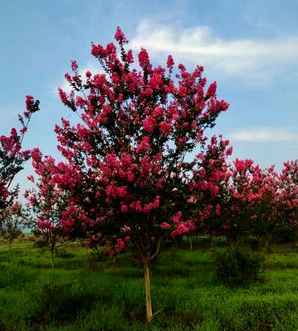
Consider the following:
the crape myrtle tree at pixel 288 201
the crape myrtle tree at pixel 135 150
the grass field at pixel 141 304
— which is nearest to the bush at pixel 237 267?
the grass field at pixel 141 304

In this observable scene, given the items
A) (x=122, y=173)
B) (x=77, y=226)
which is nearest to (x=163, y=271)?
(x=77, y=226)

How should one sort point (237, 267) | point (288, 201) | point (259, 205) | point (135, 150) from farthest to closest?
point (288, 201) → point (259, 205) → point (237, 267) → point (135, 150)

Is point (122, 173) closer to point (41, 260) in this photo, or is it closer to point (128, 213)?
point (128, 213)

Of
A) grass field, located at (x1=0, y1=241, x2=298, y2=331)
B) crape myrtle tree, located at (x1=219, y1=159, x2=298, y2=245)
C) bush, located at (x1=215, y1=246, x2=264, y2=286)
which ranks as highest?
crape myrtle tree, located at (x1=219, y1=159, x2=298, y2=245)

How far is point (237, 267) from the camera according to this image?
Answer: 14953 millimetres

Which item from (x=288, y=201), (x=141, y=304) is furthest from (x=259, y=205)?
(x=141, y=304)

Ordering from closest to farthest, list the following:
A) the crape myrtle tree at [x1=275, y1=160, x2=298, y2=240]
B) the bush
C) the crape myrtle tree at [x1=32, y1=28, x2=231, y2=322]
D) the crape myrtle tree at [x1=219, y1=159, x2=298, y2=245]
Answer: the crape myrtle tree at [x1=32, y1=28, x2=231, y2=322] < the bush < the crape myrtle tree at [x1=219, y1=159, x2=298, y2=245] < the crape myrtle tree at [x1=275, y1=160, x2=298, y2=240]

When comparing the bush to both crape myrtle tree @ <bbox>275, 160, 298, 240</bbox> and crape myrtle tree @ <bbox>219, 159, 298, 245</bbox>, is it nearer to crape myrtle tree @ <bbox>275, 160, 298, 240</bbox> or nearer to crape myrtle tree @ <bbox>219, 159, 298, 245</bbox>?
crape myrtle tree @ <bbox>219, 159, 298, 245</bbox>

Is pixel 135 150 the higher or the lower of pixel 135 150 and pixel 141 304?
the higher

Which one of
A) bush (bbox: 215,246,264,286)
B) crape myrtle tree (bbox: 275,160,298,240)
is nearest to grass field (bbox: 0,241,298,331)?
bush (bbox: 215,246,264,286)

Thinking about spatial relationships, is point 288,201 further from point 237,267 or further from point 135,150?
point 135,150

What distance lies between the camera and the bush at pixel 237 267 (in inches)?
588

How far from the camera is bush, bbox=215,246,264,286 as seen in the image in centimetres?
1493

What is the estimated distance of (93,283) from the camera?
556 inches
